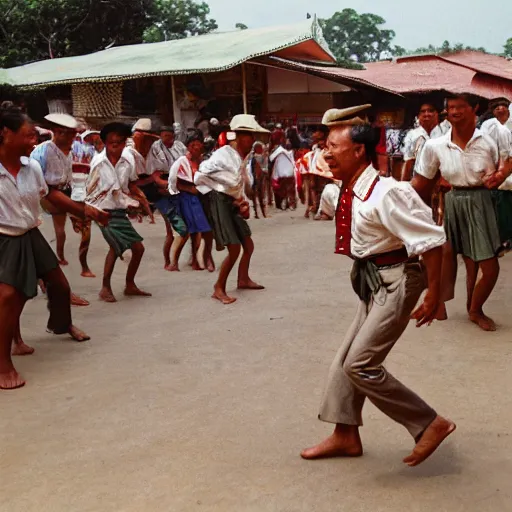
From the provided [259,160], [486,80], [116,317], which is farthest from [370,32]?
[116,317]

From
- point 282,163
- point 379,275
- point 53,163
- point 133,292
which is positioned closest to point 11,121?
point 53,163

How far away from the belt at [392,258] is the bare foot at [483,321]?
2536 millimetres

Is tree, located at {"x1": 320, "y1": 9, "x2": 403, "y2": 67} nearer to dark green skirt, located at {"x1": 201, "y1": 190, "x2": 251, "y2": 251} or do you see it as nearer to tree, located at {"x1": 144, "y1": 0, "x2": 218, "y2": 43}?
tree, located at {"x1": 144, "y1": 0, "x2": 218, "y2": 43}

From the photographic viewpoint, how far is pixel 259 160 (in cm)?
1445

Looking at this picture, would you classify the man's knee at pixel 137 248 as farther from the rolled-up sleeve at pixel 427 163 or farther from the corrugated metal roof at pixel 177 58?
the corrugated metal roof at pixel 177 58

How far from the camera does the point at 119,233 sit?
22.2 feet

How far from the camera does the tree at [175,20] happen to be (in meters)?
28.8

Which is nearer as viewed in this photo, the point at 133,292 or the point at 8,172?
the point at 8,172

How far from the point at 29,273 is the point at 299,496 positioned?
8.35 feet

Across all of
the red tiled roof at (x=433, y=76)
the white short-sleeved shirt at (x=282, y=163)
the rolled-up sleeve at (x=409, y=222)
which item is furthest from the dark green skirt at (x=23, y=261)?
the red tiled roof at (x=433, y=76)

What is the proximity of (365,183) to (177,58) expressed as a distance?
13932 millimetres

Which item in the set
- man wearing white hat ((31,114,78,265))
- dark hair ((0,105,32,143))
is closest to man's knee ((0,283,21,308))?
dark hair ((0,105,32,143))

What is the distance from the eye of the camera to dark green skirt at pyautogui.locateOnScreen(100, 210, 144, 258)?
6.72 meters

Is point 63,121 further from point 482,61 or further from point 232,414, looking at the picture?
point 482,61
